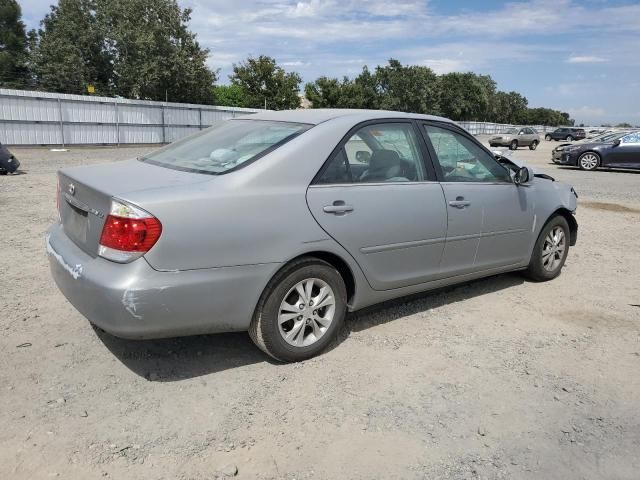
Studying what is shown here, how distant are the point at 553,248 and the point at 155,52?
115ft

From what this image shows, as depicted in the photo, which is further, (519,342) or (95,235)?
(519,342)

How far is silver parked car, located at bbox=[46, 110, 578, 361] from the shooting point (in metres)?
3.05

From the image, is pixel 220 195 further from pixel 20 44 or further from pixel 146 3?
pixel 20 44

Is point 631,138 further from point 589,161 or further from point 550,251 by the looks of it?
point 550,251

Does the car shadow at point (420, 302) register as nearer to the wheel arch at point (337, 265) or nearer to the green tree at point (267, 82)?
the wheel arch at point (337, 265)

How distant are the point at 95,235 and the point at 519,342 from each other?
10.1 ft

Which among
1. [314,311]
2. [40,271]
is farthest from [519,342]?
[40,271]

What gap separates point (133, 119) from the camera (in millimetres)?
27641

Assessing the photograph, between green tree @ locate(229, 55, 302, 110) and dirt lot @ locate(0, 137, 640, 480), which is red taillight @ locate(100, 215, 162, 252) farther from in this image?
green tree @ locate(229, 55, 302, 110)

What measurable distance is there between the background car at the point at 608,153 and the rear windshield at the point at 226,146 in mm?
18996

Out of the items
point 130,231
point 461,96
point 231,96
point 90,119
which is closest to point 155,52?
point 90,119

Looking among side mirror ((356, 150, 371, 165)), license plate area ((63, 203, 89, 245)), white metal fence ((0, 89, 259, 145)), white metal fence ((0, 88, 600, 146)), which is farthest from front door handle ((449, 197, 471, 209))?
white metal fence ((0, 88, 600, 146))

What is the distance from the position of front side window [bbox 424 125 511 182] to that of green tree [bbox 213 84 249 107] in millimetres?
42121

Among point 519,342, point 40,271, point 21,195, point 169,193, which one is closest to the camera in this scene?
point 169,193
